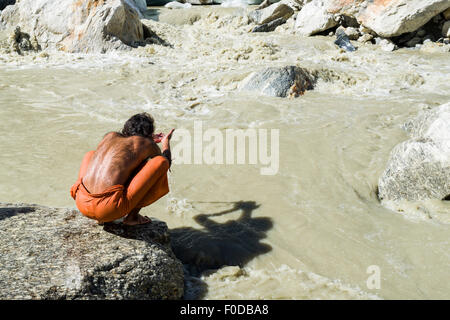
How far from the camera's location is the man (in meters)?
2.66

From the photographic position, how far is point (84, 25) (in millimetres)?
10055

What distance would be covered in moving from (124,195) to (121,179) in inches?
4.5

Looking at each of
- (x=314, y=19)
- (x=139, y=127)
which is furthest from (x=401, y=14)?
(x=139, y=127)

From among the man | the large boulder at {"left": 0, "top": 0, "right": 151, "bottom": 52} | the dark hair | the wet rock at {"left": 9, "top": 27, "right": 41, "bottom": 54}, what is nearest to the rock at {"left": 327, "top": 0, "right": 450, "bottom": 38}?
the large boulder at {"left": 0, "top": 0, "right": 151, "bottom": 52}

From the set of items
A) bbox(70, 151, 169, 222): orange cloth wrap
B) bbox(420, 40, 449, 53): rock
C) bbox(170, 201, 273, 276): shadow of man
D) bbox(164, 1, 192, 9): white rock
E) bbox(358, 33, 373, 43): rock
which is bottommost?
bbox(170, 201, 273, 276): shadow of man

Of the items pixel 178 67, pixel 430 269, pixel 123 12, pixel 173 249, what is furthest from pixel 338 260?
pixel 123 12

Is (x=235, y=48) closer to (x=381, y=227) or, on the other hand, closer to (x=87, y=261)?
(x=381, y=227)

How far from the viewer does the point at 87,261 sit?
241cm

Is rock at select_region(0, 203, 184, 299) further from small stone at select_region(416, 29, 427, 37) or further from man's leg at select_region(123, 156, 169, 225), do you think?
small stone at select_region(416, 29, 427, 37)

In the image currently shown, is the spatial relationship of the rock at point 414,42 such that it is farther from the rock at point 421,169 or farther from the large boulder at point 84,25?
the large boulder at point 84,25

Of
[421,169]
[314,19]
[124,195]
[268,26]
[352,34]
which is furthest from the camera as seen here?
[268,26]

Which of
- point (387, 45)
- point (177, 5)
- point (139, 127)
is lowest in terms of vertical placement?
point (139, 127)

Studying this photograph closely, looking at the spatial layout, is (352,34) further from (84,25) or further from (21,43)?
(21,43)

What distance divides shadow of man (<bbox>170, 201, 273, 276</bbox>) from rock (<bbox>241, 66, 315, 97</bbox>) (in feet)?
12.3
